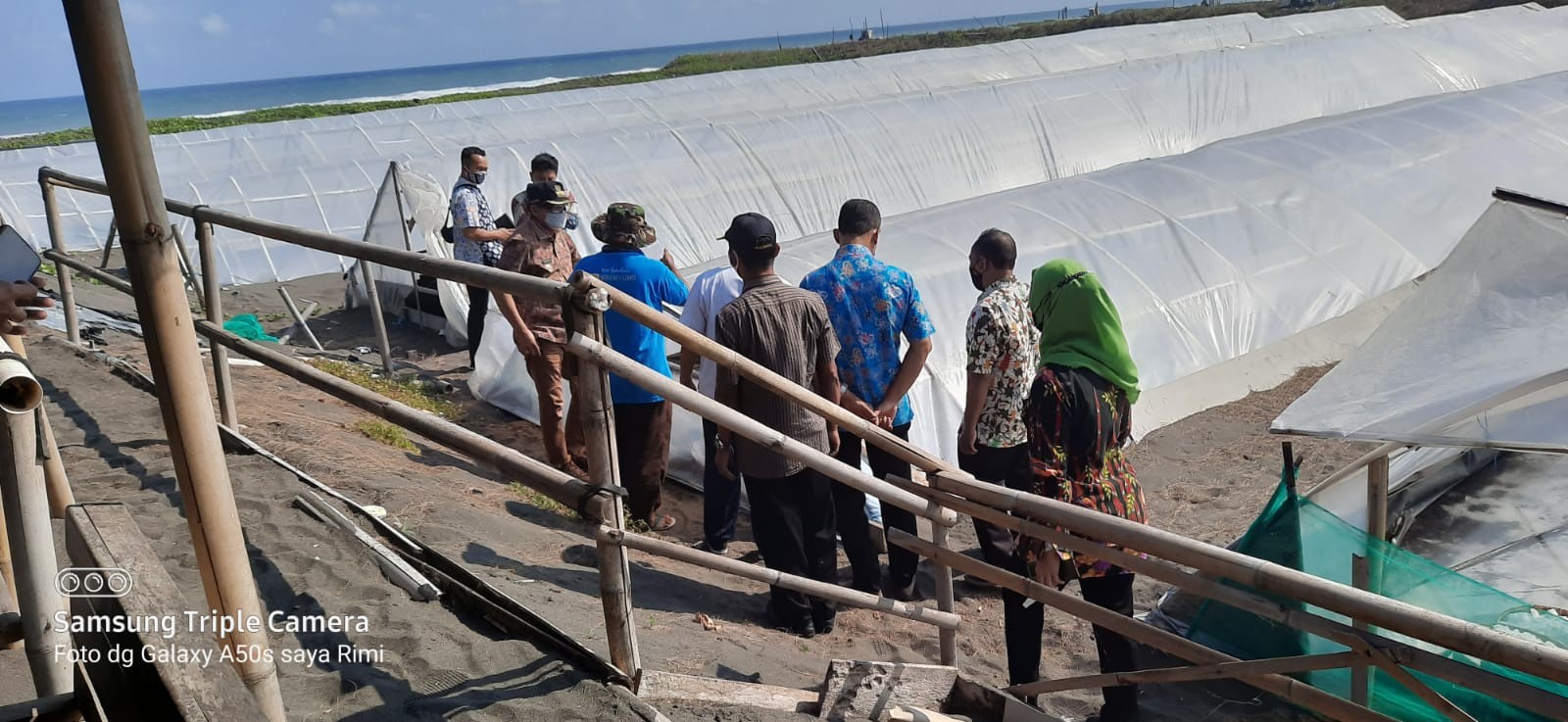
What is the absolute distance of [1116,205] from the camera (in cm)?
945

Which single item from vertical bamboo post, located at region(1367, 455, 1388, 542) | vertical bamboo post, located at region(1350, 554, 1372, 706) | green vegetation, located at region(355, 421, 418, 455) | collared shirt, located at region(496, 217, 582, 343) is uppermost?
collared shirt, located at region(496, 217, 582, 343)

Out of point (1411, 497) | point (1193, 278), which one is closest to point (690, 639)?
point (1411, 497)

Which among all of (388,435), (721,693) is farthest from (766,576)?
(388,435)

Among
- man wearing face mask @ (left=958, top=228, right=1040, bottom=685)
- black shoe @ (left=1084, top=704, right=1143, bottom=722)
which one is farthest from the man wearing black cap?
black shoe @ (left=1084, top=704, right=1143, bottom=722)

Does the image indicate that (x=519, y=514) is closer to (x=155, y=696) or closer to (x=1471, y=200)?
(x=155, y=696)

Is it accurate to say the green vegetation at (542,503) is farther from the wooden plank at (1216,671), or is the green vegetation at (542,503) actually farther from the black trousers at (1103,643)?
the wooden plank at (1216,671)

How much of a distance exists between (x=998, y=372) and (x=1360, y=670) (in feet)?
5.57

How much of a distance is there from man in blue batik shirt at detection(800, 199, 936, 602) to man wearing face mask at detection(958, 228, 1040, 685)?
27 cm

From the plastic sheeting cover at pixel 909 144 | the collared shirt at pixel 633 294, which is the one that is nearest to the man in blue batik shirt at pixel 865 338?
the collared shirt at pixel 633 294

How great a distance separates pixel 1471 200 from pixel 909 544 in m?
9.38

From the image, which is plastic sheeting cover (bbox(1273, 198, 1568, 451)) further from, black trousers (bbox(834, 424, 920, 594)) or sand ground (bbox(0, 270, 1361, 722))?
black trousers (bbox(834, 424, 920, 594))

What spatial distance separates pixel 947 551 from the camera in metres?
3.74

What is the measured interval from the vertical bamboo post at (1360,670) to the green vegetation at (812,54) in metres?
21.6

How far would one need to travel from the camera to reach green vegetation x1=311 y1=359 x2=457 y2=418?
745 centimetres
